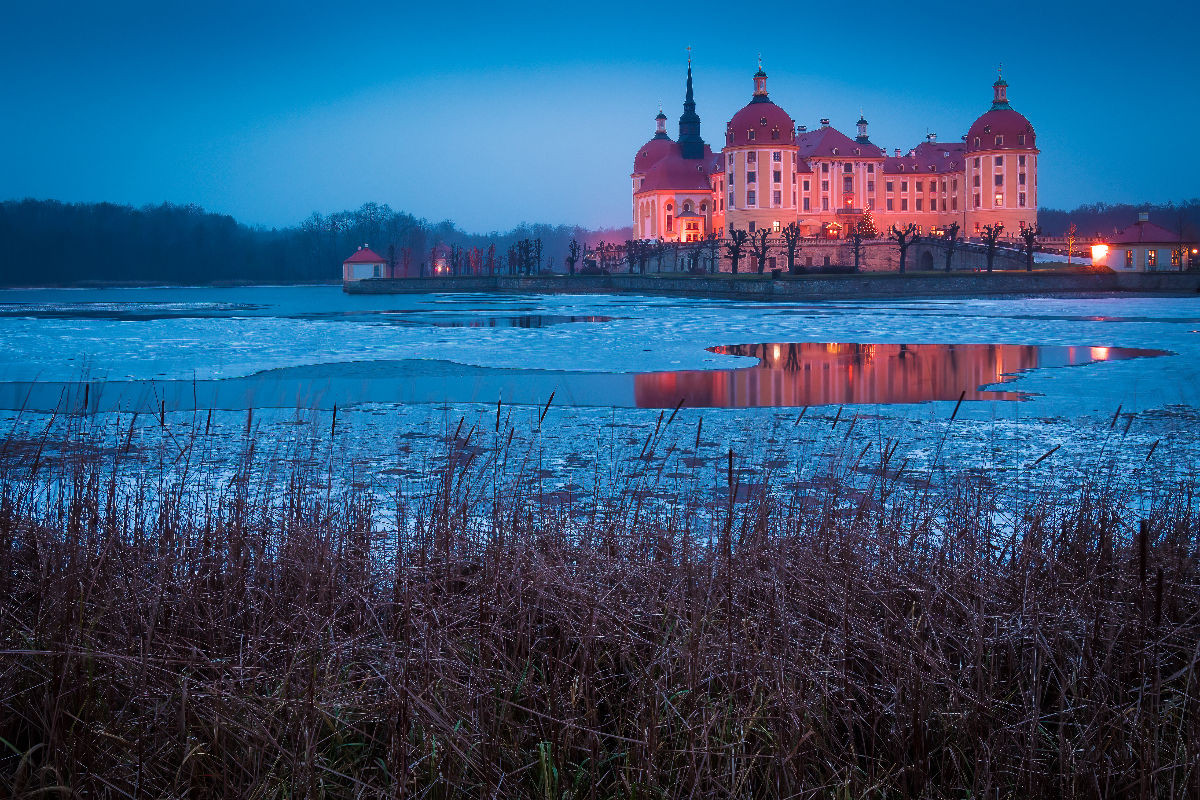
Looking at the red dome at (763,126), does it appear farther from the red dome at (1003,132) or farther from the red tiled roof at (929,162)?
the red dome at (1003,132)

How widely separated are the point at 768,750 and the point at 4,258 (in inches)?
4785

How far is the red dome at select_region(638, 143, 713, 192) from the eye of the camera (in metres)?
86.2

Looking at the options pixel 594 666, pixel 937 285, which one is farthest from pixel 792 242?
pixel 594 666

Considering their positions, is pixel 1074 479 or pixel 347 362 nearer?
pixel 1074 479

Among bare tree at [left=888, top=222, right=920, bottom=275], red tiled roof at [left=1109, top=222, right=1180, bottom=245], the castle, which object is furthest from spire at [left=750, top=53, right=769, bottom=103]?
red tiled roof at [left=1109, top=222, right=1180, bottom=245]

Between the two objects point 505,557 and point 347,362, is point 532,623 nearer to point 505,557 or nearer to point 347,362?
point 505,557

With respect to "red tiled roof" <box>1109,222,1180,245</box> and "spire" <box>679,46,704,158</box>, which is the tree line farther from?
"red tiled roof" <box>1109,222,1180,245</box>

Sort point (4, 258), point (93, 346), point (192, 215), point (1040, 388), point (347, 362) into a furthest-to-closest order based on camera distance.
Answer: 1. point (192, 215)
2. point (4, 258)
3. point (93, 346)
4. point (347, 362)
5. point (1040, 388)

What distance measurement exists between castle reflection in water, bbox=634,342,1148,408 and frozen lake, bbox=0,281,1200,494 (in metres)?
0.05

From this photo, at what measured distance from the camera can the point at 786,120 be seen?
78062 millimetres

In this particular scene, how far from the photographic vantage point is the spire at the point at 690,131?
9025cm

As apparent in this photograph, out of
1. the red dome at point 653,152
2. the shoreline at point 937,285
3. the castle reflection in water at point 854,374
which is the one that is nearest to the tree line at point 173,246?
the red dome at point 653,152

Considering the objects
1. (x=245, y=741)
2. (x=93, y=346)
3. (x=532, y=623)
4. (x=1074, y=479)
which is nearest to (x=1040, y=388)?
(x=1074, y=479)

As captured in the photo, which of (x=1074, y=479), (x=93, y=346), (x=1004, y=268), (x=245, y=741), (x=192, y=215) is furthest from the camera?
(x=192, y=215)
